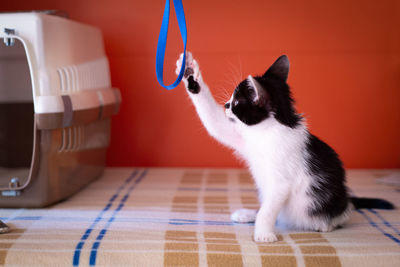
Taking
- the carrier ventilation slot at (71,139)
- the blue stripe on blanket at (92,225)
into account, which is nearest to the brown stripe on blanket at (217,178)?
the blue stripe on blanket at (92,225)

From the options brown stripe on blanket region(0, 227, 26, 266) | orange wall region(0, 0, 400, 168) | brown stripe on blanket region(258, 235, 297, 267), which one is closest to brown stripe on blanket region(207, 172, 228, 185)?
orange wall region(0, 0, 400, 168)

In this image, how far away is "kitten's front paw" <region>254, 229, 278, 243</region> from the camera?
3.29ft

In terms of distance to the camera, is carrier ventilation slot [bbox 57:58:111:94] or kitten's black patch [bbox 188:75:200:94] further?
carrier ventilation slot [bbox 57:58:111:94]


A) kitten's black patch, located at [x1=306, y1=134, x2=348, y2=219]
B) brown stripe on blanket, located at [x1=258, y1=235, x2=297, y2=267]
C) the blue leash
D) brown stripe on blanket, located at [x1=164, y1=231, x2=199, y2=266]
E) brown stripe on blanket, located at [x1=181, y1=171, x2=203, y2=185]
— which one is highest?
the blue leash

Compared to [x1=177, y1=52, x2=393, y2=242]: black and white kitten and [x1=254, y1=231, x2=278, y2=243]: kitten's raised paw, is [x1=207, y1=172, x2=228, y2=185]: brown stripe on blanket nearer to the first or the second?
[x1=177, y1=52, x2=393, y2=242]: black and white kitten

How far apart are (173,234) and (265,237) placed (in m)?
0.25

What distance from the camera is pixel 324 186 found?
1106 millimetres

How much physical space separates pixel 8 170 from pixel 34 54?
56cm

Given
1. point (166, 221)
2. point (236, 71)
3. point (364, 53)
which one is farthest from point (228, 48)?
point (166, 221)

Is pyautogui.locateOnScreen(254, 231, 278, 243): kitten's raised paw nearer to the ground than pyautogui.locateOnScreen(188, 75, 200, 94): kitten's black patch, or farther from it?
nearer to the ground

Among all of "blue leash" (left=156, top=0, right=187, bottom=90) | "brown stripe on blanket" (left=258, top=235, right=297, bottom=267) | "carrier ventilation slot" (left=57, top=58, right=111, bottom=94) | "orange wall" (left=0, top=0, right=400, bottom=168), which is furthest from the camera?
"orange wall" (left=0, top=0, right=400, bottom=168)

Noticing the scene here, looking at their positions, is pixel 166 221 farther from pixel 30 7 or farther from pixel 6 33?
pixel 30 7

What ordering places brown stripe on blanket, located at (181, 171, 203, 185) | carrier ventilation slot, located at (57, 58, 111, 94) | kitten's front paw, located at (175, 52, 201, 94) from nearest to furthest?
kitten's front paw, located at (175, 52, 201, 94) → carrier ventilation slot, located at (57, 58, 111, 94) → brown stripe on blanket, located at (181, 171, 203, 185)

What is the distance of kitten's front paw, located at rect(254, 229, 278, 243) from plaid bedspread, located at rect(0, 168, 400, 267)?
0.02 m
